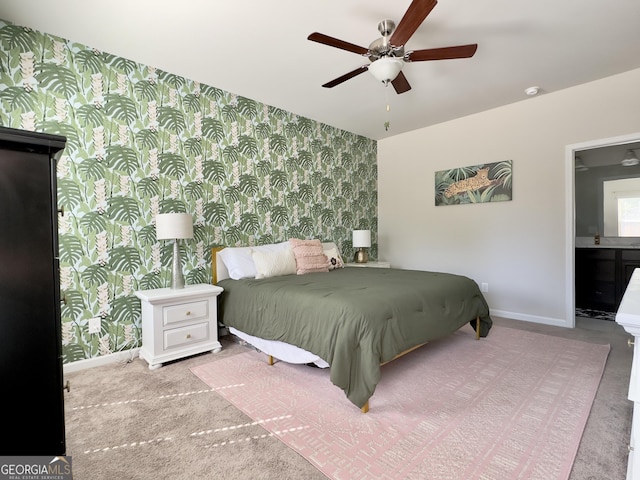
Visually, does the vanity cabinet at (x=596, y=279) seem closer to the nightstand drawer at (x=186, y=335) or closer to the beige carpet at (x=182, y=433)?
the beige carpet at (x=182, y=433)

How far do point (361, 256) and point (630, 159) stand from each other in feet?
13.5

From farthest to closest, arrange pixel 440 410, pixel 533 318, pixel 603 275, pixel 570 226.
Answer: pixel 603 275, pixel 533 318, pixel 570 226, pixel 440 410

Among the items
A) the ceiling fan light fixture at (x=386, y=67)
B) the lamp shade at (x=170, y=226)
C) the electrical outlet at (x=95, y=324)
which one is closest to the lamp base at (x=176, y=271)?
the lamp shade at (x=170, y=226)

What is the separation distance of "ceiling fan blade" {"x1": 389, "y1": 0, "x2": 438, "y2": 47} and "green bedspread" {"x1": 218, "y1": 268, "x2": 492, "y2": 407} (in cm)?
171

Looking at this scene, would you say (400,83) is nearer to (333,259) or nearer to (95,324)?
(333,259)

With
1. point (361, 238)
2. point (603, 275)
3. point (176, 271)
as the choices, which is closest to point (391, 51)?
point (176, 271)

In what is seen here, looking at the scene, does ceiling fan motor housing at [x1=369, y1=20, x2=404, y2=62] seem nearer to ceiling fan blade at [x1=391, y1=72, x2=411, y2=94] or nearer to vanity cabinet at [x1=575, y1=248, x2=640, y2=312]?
ceiling fan blade at [x1=391, y1=72, x2=411, y2=94]

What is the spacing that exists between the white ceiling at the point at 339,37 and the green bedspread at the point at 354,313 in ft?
6.56

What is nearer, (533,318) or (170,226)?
(170,226)

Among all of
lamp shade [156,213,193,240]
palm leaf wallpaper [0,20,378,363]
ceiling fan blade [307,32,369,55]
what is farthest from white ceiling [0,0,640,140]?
lamp shade [156,213,193,240]

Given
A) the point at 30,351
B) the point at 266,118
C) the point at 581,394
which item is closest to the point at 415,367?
the point at 581,394

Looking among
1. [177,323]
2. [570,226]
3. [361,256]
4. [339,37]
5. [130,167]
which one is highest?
[339,37]

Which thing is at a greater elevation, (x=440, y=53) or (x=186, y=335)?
(x=440, y=53)

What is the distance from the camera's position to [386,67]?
2146mm
